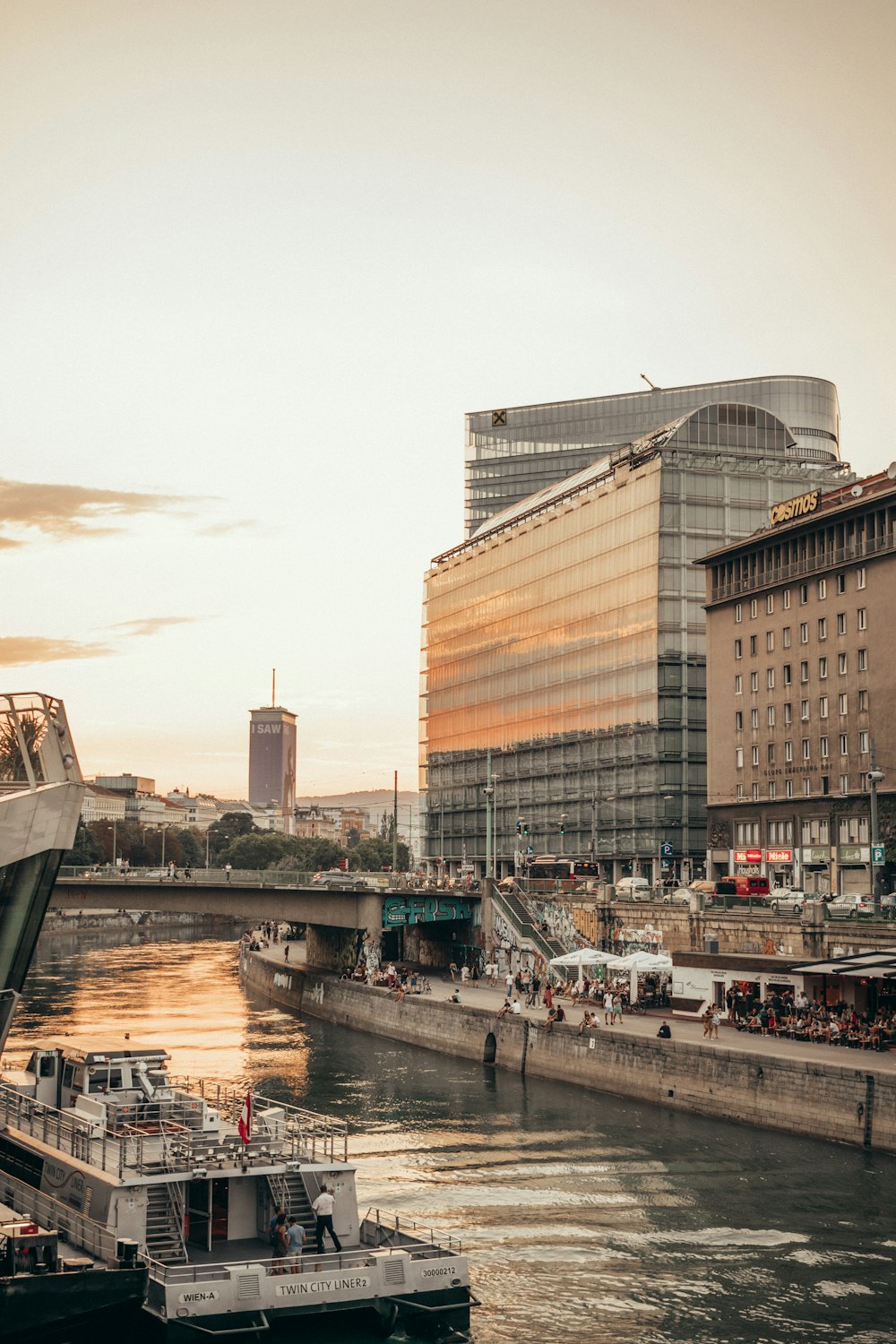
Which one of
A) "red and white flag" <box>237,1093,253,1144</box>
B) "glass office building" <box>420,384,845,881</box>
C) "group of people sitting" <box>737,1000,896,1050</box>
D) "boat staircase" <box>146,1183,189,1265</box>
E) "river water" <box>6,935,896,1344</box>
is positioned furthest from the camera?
"glass office building" <box>420,384,845,881</box>

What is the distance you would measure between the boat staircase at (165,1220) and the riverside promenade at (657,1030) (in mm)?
27500

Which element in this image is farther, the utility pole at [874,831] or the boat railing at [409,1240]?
the utility pole at [874,831]

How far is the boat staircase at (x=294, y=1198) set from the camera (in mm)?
36500

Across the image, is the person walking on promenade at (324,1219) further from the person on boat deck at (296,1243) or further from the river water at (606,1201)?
the river water at (606,1201)

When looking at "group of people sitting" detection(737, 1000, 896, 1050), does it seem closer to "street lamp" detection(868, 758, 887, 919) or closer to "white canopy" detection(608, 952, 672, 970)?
"street lamp" detection(868, 758, 887, 919)

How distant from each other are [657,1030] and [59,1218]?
126ft

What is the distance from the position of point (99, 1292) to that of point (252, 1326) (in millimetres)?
3454

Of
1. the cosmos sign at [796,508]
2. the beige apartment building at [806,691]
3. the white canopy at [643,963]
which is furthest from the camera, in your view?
the cosmos sign at [796,508]

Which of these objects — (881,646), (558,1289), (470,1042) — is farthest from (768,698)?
(558,1289)

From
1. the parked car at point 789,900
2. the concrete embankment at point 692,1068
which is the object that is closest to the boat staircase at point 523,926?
the concrete embankment at point 692,1068

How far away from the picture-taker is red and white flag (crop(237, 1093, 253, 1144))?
3773cm

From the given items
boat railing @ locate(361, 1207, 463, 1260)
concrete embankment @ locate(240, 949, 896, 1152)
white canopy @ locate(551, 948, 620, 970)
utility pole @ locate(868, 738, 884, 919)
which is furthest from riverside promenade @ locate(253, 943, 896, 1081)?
boat railing @ locate(361, 1207, 463, 1260)

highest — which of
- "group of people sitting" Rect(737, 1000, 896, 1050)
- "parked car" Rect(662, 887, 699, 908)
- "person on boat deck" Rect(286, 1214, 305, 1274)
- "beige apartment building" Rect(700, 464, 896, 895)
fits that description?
"beige apartment building" Rect(700, 464, 896, 895)

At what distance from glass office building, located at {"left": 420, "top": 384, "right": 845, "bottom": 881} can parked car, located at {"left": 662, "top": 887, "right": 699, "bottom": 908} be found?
83.2 ft
